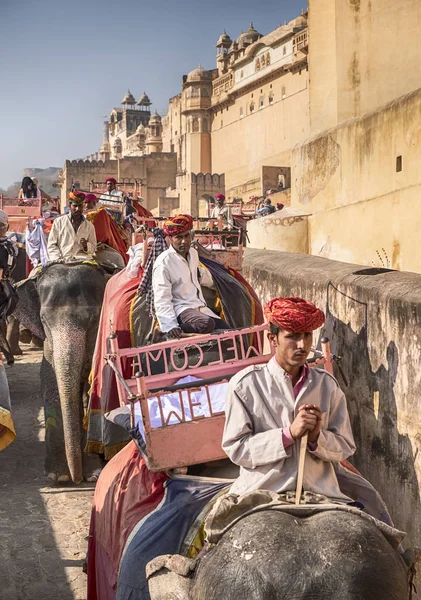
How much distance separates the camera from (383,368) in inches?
196

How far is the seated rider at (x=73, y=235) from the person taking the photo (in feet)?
27.0

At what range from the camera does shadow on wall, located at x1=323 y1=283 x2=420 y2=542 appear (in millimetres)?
4645

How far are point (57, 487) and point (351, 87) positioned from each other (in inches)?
249

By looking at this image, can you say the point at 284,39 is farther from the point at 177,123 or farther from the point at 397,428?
the point at 397,428

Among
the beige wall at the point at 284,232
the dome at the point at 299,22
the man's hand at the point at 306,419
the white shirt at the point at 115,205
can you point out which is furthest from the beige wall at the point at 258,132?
the man's hand at the point at 306,419

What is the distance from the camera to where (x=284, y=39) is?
52938mm

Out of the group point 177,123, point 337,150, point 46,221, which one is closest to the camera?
point 337,150

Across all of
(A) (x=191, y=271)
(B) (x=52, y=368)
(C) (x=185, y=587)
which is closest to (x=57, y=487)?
(B) (x=52, y=368)

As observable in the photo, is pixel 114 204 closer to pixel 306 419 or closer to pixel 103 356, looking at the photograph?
pixel 103 356

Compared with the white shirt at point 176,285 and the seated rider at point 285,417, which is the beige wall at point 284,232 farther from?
the seated rider at point 285,417

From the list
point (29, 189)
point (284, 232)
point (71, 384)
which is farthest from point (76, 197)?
point (29, 189)

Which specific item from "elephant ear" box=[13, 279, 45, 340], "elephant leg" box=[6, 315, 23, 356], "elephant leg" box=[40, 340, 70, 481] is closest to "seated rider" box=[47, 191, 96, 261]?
"elephant ear" box=[13, 279, 45, 340]

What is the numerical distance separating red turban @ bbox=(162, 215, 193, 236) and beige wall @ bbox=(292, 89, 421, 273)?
13.0 feet

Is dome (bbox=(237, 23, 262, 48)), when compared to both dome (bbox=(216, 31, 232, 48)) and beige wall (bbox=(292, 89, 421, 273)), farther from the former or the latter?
beige wall (bbox=(292, 89, 421, 273))
